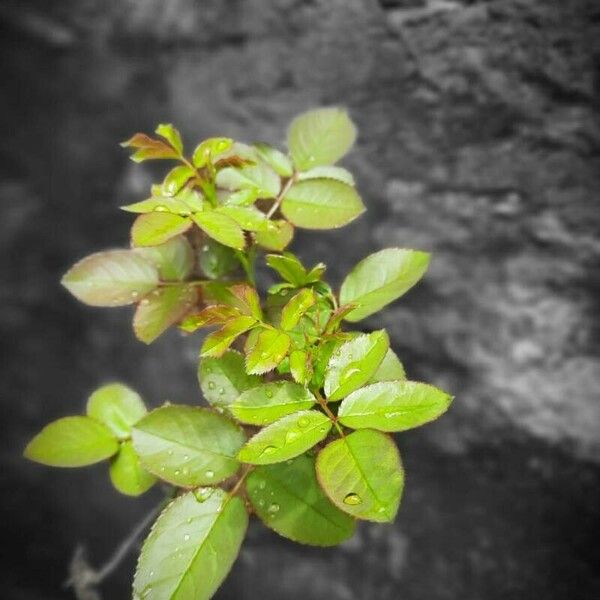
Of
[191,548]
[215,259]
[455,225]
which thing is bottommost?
[455,225]

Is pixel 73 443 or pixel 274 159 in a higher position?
pixel 274 159

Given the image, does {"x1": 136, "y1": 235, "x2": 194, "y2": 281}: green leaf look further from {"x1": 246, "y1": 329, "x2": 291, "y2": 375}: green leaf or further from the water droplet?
→ the water droplet

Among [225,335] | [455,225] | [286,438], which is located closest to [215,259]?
[225,335]

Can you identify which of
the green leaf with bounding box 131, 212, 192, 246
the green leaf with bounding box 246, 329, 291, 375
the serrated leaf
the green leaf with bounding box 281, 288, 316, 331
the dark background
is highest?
the serrated leaf

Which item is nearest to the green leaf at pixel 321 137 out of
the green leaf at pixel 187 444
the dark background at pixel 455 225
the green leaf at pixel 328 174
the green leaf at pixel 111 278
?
the green leaf at pixel 328 174

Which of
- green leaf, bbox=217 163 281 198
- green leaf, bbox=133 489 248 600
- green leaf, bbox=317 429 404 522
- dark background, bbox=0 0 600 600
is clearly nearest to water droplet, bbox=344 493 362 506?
green leaf, bbox=317 429 404 522

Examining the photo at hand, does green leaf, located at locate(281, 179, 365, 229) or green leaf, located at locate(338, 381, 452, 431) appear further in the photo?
green leaf, located at locate(281, 179, 365, 229)

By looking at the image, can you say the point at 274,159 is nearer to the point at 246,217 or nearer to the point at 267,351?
the point at 246,217

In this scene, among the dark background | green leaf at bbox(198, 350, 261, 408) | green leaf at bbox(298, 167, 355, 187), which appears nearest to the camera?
green leaf at bbox(198, 350, 261, 408)
